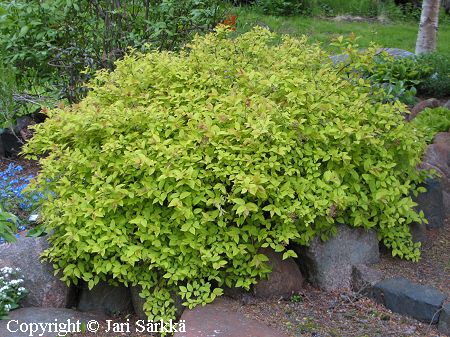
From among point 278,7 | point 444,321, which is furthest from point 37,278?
point 278,7

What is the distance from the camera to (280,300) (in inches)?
170

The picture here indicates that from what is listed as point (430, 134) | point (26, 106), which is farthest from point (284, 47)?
point (26, 106)

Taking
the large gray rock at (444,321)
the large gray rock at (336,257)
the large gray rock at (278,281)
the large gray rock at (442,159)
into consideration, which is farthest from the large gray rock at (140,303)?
the large gray rock at (442,159)

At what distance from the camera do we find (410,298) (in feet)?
13.5

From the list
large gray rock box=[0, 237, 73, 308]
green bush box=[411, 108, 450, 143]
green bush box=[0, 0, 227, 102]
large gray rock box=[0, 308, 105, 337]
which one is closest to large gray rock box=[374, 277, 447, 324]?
large gray rock box=[0, 308, 105, 337]

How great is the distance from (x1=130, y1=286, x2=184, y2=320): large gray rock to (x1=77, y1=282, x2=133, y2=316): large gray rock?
0.35ft

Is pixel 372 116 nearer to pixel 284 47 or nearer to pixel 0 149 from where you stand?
pixel 284 47

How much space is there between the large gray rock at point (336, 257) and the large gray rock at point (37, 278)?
1.54 metres

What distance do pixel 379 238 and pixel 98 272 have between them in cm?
186

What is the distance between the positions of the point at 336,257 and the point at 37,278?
1887mm

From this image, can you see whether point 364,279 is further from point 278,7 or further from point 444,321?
point 278,7

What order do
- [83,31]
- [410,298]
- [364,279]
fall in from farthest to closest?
[83,31] → [364,279] → [410,298]

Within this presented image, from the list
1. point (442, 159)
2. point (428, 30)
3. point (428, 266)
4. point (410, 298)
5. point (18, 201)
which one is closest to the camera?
point (410, 298)

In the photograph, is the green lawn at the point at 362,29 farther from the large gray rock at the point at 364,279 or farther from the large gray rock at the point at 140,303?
the large gray rock at the point at 140,303
